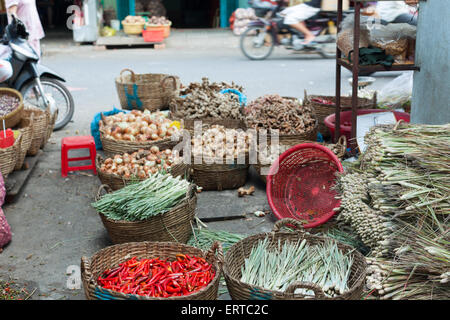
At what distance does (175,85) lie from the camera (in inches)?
285

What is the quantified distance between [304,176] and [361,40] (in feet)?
4.91

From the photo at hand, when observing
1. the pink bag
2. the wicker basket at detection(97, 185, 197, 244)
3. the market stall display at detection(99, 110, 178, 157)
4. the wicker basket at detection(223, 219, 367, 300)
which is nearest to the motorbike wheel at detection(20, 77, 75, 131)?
the market stall display at detection(99, 110, 178, 157)

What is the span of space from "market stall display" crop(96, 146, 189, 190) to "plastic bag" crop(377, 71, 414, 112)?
330 centimetres

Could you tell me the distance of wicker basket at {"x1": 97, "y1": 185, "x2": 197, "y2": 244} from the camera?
3.96 m

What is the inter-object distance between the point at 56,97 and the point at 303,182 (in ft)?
13.3

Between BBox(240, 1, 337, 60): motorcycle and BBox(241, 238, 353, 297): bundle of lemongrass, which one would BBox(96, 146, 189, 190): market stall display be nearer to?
BBox(241, 238, 353, 297): bundle of lemongrass

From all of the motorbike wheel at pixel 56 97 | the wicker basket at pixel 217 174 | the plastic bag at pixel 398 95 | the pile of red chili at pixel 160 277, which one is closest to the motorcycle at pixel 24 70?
the motorbike wheel at pixel 56 97

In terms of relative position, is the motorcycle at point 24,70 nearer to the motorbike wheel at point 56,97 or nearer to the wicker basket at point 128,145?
the motorbike wheel at point 56,97

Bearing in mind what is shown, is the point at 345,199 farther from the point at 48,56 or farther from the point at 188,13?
the point at 188,13

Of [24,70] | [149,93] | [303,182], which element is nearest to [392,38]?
[303,182]

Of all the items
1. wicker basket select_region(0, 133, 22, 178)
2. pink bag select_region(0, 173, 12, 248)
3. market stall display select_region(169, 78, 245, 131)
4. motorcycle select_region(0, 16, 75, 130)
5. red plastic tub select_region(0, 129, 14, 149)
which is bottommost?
pink bag select_region(0, 173, 12, 248)

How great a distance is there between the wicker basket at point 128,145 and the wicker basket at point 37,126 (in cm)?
114

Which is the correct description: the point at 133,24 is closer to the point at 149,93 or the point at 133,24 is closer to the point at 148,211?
the point at 149,93

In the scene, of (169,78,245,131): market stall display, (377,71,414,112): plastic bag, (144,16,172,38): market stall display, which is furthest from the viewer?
(144,16,172,38): market stall display
